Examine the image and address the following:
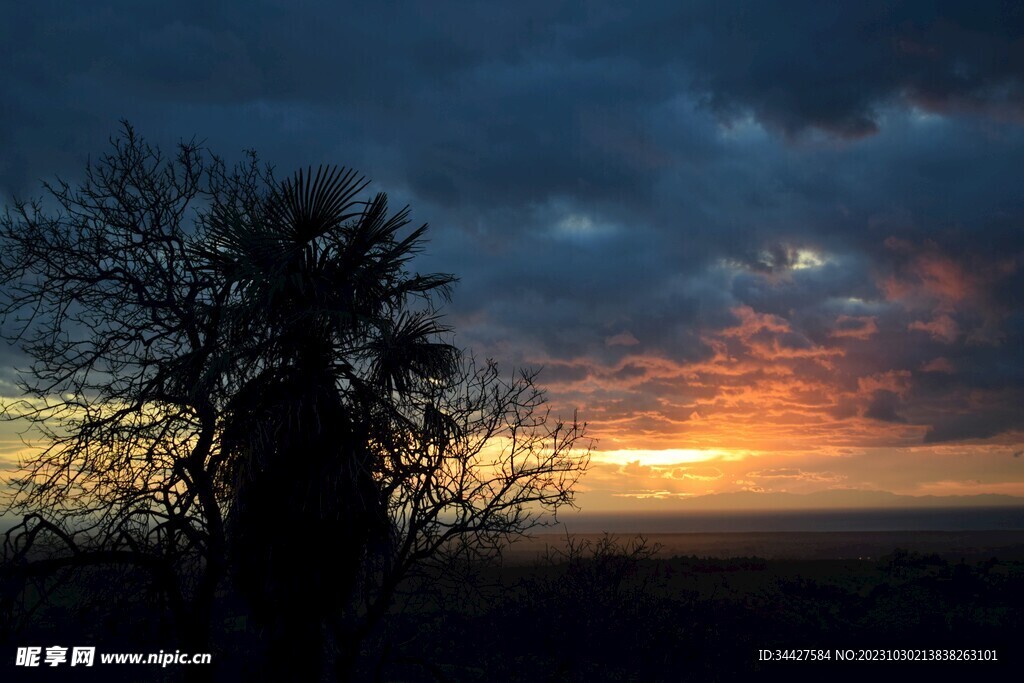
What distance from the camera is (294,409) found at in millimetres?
9047

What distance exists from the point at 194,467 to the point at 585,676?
12779 mm

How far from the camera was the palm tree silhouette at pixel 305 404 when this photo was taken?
8898mm

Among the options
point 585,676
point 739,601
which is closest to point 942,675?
point 739,601

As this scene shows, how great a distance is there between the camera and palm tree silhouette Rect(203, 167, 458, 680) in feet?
29.2

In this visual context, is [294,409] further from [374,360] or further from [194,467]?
[194,467]

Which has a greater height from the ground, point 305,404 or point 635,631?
point 305,404

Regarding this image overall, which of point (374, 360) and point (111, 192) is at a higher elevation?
point (111, 192)

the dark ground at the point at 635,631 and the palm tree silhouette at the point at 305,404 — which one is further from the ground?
the palm tree silhouette at the point at 305,404

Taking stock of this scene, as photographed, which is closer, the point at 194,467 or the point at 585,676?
the point at 194,467

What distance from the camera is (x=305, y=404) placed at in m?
9.04

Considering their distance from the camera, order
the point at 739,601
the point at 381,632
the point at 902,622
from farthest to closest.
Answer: the point at 739,601, the point at 902,622, the point at 381,632

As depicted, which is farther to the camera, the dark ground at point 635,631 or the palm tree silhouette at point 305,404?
the dark ground at point 635,631

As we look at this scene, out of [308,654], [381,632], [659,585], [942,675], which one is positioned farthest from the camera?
[659,585]

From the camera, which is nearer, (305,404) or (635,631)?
(305,404)
